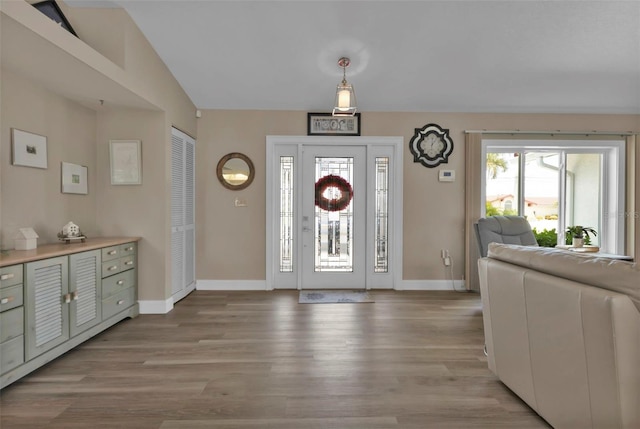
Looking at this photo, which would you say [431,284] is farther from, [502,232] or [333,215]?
[333,215]

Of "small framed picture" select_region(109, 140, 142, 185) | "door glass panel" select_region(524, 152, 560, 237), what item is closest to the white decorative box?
"small framed picture" select_region(109, 140, 142, 185)

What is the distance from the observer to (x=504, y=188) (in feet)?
15.4

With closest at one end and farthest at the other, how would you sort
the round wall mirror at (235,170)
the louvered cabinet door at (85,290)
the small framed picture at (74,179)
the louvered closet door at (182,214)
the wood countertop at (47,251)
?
the wood countertop at (47,251) → the louvered cabinet door at (85,290) → the small framed picture at (74,179) → the louvered closet door at (182,214) → the round wall mirror at (235,170)

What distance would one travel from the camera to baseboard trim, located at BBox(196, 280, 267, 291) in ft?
15.2

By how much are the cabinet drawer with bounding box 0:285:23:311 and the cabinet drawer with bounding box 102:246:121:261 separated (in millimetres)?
852

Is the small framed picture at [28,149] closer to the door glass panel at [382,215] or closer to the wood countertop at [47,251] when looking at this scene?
the wood countertop at [47,251]

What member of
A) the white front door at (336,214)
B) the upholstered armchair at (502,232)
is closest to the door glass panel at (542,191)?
the upholstered armchair at (502,232)

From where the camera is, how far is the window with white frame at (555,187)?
469 cm

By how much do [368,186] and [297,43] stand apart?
2051 millimetres

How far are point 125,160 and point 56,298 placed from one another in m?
1.64

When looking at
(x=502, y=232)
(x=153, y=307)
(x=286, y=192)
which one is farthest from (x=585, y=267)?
(x=153, y=307)

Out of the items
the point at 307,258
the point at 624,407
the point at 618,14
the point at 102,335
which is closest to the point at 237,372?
the point at 102,335

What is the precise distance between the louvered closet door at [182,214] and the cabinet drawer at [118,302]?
0.50 metres

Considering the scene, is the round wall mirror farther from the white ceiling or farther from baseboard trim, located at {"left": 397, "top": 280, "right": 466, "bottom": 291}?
baseboard trim, located at {"left": 397, "top": 280, "right": 466, "bottom": 291}
